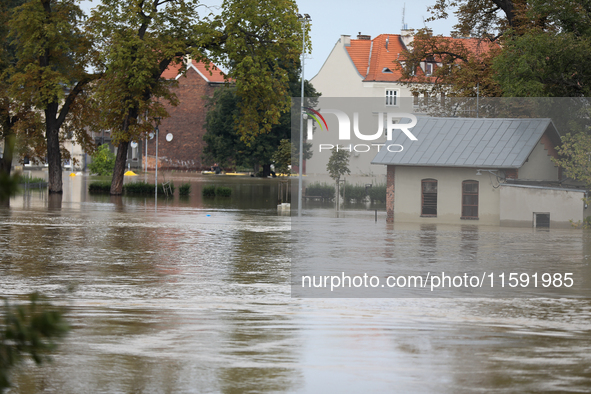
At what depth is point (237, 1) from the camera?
42344mm

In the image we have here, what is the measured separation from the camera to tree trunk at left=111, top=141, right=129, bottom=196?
1758 inches

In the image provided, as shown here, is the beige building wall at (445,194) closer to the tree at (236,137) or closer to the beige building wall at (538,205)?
the beige building wall at (538,205)

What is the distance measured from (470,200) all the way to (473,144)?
2789 mm

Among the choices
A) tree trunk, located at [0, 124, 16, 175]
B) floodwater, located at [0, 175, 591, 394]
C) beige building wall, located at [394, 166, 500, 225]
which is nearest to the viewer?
tree trunk, located at [0, 124, 16, 175]

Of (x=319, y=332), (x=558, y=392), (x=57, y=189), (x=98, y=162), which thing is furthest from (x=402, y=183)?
(x=98, y=162)

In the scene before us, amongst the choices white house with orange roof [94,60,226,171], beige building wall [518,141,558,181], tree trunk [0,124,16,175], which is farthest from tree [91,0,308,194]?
white house with orange roof [94,60,226,171]

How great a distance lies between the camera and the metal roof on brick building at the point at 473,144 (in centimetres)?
3459

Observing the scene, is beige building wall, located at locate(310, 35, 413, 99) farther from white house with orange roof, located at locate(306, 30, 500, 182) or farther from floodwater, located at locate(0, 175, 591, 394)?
floodwater, located at locate(0, 175, 591, 394)

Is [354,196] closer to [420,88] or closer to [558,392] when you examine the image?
[420,88]

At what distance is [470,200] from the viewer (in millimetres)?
34812

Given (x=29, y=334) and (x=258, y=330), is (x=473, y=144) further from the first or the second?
(x=29, y=334)

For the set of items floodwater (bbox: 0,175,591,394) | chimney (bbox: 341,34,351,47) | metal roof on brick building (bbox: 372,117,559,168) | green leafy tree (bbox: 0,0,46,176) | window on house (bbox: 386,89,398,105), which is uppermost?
chimney (bbox: 341,34,351,47)

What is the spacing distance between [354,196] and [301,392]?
30.5 m

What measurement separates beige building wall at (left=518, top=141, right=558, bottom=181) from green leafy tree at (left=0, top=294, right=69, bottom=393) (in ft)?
109
